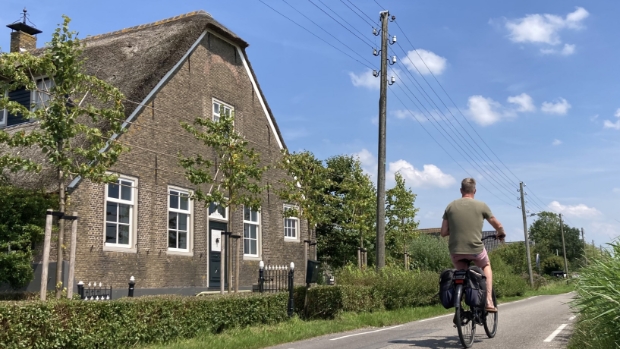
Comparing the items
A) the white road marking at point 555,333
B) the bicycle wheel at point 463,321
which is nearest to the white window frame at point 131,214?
the white road marking at point 555,333

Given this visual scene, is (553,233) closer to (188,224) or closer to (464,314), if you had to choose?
(188,224)

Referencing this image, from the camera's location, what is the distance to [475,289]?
6.88 metres

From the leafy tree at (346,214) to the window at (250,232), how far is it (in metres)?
2.71

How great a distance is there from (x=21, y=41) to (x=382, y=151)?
604 inches

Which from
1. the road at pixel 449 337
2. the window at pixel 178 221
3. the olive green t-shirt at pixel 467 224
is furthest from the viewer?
the window at pixel 178 221

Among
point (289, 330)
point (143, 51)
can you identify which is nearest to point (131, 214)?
point (143, 51)

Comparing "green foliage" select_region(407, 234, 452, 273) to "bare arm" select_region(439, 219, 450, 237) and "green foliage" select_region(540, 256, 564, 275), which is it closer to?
"bare arm" select_region(439, 219, 450, 237)

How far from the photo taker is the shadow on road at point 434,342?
7.25 meters

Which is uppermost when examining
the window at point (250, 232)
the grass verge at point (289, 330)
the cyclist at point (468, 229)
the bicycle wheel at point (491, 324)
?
the window at point (250, 232)

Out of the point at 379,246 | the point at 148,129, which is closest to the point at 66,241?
the point at 148,129

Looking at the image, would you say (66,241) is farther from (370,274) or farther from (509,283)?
(509,283)

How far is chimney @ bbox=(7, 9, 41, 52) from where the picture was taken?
24656mm

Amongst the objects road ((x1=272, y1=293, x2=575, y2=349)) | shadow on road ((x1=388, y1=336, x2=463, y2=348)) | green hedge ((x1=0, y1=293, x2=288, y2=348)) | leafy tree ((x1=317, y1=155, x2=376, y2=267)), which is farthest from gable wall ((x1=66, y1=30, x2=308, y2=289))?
shadow on road ((x1=388, y1=336, x2=463, y2=348))

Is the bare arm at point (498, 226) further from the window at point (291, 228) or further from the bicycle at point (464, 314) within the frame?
the window at point (291, 228)
